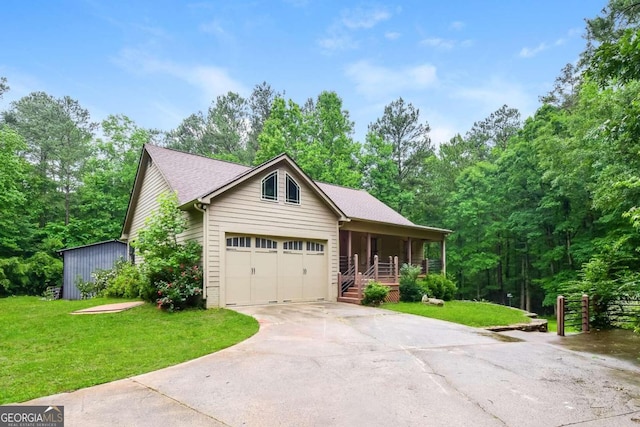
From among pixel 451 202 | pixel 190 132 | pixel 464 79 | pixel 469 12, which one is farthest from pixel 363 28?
pixel 190 132

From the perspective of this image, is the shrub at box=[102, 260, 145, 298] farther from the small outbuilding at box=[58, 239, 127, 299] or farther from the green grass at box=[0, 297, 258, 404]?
the green grass at box=[0, 297, 258, 404]

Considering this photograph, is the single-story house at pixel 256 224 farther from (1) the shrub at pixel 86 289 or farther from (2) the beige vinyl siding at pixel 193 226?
(1) the shrub at pixel 86 289

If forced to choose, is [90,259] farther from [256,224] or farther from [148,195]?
[256,224]

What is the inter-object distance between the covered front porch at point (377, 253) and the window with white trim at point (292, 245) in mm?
2180

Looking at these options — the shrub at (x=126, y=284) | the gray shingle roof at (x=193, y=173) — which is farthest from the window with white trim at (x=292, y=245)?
the shrub at (x=126, y=284)

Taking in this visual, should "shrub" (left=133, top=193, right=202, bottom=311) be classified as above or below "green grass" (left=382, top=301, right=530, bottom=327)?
above

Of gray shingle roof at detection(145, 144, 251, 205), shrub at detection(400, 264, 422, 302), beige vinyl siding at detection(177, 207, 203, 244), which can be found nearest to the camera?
beige vinyl siding at detection(177, 207, 203, 244)

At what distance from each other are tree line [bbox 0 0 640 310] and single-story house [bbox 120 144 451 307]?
26.4 ft

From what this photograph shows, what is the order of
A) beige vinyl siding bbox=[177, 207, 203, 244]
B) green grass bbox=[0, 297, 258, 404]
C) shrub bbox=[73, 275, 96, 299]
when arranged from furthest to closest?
1. shrub bbox=[73, 275, 96, 299]
2. beige vinyl siding bbox=[177, 207, 203, 244]
3. green grass bbox=[0, 297, 258, 404]

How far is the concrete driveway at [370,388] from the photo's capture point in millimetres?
3861

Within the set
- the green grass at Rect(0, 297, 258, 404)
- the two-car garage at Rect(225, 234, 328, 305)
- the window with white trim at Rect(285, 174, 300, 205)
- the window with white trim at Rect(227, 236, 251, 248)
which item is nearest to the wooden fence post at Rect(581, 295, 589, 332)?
the two-car garage at Rect(225, 234, 328, 305)

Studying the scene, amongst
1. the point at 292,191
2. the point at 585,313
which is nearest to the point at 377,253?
the point at 292,191

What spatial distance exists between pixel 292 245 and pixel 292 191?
1.92m

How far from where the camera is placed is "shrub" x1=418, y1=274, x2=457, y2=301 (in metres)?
16.1
